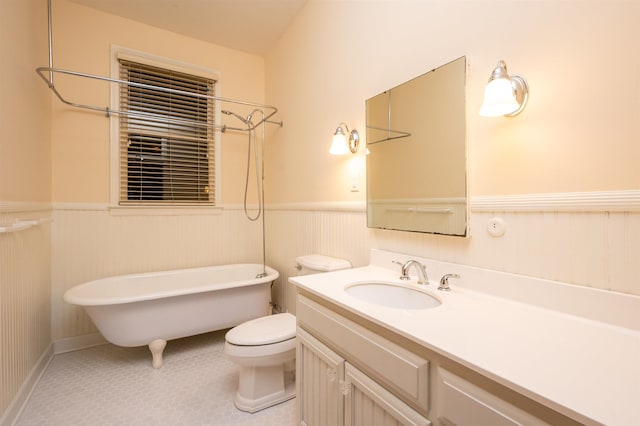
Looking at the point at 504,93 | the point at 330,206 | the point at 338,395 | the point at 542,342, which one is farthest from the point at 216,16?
the point at 542,342

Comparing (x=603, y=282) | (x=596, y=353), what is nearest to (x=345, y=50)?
(x=603, y=282)

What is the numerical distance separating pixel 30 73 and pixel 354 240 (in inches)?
93.9

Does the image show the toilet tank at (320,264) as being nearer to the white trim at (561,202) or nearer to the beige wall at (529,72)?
the beige wall at (529,72)

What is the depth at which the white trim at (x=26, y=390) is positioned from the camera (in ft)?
4.94

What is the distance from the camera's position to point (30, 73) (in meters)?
1.89

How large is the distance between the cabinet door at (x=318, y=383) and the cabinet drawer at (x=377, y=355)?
0.20 ft

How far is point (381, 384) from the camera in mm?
928

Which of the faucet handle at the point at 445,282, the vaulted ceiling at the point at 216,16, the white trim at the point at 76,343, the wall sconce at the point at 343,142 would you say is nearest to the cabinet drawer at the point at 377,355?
the faucet handle at the point at 445,282

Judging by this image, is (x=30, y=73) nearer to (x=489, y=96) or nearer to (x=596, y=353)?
(x=489, y=96)

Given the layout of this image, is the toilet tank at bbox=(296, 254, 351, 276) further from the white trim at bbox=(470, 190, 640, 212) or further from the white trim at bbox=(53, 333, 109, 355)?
the white trim at bbox=(53, 333, 109, 355)

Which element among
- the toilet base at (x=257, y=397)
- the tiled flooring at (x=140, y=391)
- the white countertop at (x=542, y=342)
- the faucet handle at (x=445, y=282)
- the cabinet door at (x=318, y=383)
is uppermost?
the faucet handle at (x=445, y=282)

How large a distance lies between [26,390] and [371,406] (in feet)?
6.97

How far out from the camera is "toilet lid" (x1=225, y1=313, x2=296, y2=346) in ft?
5.29

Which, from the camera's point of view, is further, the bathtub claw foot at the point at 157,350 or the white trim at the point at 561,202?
the bathtub claw foot at the point at 157,350
